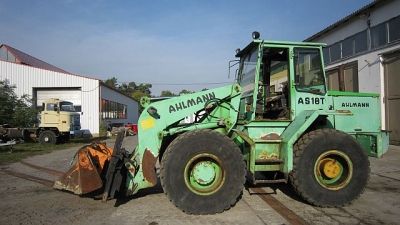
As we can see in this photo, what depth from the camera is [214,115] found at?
24.3ft

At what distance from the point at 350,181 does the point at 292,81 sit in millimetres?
2055

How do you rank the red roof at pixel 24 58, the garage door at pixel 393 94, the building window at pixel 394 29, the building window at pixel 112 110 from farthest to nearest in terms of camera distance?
the red roof at pixel 24 58 → the building window at pixel 112 110 → the garage door at pixel 393 94 → the building window at pixel 394 29

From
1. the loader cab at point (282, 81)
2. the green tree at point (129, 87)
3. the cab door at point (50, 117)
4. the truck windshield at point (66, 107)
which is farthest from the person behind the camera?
Answer: the green tree at point (129, 87)

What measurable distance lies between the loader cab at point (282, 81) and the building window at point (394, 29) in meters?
12.7

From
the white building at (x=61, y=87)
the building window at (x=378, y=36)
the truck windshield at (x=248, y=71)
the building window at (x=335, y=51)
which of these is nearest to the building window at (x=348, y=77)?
the building window at (x=335, y=51)

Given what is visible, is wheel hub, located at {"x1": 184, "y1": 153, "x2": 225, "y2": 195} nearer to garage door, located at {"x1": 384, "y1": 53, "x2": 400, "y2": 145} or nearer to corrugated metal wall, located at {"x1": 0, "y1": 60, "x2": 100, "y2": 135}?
garage door, located at {"x1": 384, "y1": 53, "x2": 400, "y2": 145}

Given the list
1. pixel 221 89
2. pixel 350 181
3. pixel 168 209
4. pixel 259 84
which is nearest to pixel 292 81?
pixel 259 84

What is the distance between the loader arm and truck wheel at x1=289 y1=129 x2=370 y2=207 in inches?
55.3

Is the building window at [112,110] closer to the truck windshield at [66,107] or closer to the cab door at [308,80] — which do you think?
the truck windshield at [66,107]

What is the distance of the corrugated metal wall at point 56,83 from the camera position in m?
34.9

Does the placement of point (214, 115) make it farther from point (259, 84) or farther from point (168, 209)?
point (168, 209)

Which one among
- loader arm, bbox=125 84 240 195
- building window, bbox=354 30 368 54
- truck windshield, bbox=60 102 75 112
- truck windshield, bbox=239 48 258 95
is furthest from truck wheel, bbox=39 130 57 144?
loader arm, bbox=125 84 240 195

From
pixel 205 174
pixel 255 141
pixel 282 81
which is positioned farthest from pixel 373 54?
pixel 205 174

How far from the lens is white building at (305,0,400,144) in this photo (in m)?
18.5
